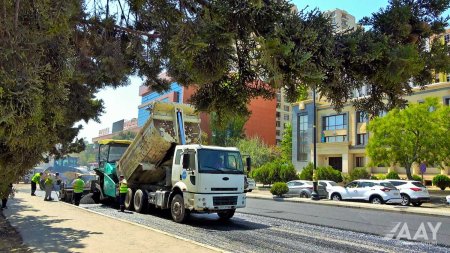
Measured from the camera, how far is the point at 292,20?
3949mm

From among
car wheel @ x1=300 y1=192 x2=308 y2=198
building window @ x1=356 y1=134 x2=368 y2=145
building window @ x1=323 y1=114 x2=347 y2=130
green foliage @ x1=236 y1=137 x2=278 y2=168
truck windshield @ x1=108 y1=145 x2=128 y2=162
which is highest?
building window @ x1=323 y1=114 x2=347 y2=130

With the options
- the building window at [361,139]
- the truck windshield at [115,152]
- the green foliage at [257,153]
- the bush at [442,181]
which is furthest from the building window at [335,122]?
the truck windshield at [115,152]

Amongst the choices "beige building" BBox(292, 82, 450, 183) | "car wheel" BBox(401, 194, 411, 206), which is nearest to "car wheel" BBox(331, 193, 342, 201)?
"car wheel" BBox(401, 194, 411, 206)

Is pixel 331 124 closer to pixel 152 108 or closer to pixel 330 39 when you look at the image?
pixel 152 108

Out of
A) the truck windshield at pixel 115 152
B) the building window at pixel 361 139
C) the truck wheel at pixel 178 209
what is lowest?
the truck wheel at pixel 178 209

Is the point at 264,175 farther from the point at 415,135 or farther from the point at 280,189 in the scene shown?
the point at 415,135

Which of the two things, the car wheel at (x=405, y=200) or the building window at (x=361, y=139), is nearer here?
the car wheel at (x=405, y=200)

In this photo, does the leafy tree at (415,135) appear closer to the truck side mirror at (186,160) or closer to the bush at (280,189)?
the bush at (280,189)

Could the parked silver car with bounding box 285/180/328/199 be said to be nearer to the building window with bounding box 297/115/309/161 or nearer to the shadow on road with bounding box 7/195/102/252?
the shadow on road with bounding box 7/195/102/252

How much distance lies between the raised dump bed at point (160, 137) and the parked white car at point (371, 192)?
13090 mm

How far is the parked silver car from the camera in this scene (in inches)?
1145

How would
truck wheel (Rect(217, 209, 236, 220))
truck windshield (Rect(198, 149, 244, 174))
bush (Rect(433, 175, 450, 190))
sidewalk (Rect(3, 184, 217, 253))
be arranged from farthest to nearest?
bush (Rect(433, 175, 450, 190)) < truck wheel (Rect(217, 209, 236, 220)) < truck windshield (Rect(198, 149, 244, 174)) < sidewalk (Rect(3, 184, 217, 253))

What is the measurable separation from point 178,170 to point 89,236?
505 cm

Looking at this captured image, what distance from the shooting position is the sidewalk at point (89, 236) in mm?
8641
